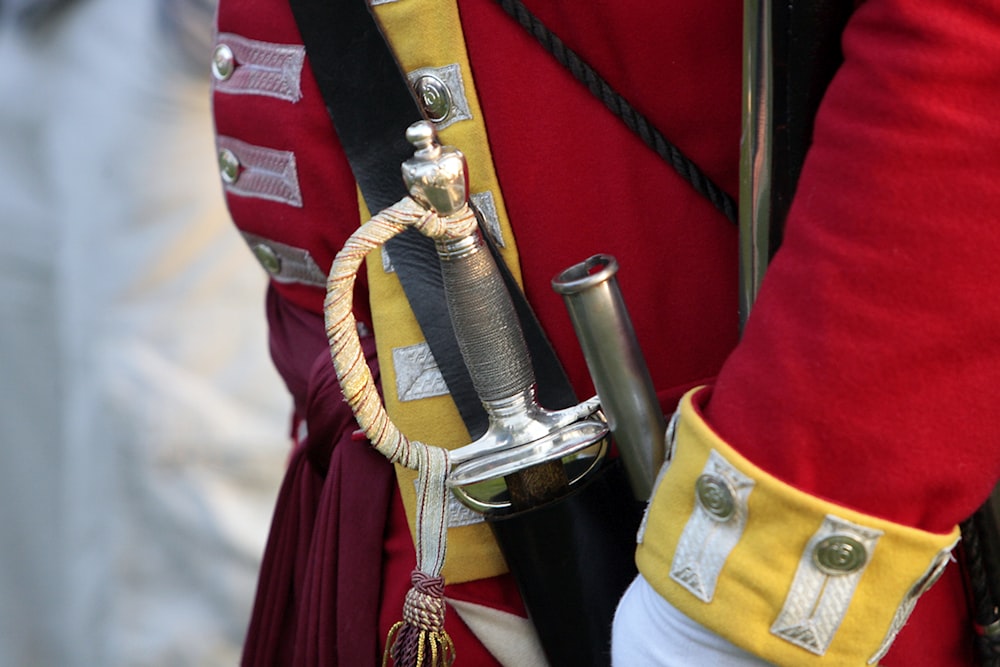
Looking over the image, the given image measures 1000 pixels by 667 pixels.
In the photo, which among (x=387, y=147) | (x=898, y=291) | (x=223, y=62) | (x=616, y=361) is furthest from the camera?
(x=223, y=62)

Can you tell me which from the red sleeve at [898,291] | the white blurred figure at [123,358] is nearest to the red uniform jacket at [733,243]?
the red sleeve at [898,291]

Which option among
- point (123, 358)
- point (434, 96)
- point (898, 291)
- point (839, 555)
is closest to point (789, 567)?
point (839, 555)

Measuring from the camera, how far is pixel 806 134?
25.9 inches

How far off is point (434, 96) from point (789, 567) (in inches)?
16.8

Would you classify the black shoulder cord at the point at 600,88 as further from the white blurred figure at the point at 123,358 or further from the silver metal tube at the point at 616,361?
the white blurred figure at the point at 123,358

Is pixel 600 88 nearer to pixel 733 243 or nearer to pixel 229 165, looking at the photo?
pixel 733 243

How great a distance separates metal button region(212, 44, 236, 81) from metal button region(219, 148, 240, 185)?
7 centimetres

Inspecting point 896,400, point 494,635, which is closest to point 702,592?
point 896,400

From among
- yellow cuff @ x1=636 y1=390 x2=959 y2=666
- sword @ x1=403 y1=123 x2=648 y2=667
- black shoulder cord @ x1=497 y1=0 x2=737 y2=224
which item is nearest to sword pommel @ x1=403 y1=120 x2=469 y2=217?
sword @ x1=403 y1=123 x2=648 y2=667

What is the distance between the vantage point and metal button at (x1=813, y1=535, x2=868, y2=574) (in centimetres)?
58

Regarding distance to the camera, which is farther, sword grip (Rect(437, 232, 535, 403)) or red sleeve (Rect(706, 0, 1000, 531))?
sword grip (Rect(437, 232, 535, 403))

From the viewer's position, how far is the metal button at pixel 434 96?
789 mm

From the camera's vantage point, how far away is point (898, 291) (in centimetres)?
57

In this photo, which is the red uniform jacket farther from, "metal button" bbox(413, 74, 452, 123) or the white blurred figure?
the white blurred figure
